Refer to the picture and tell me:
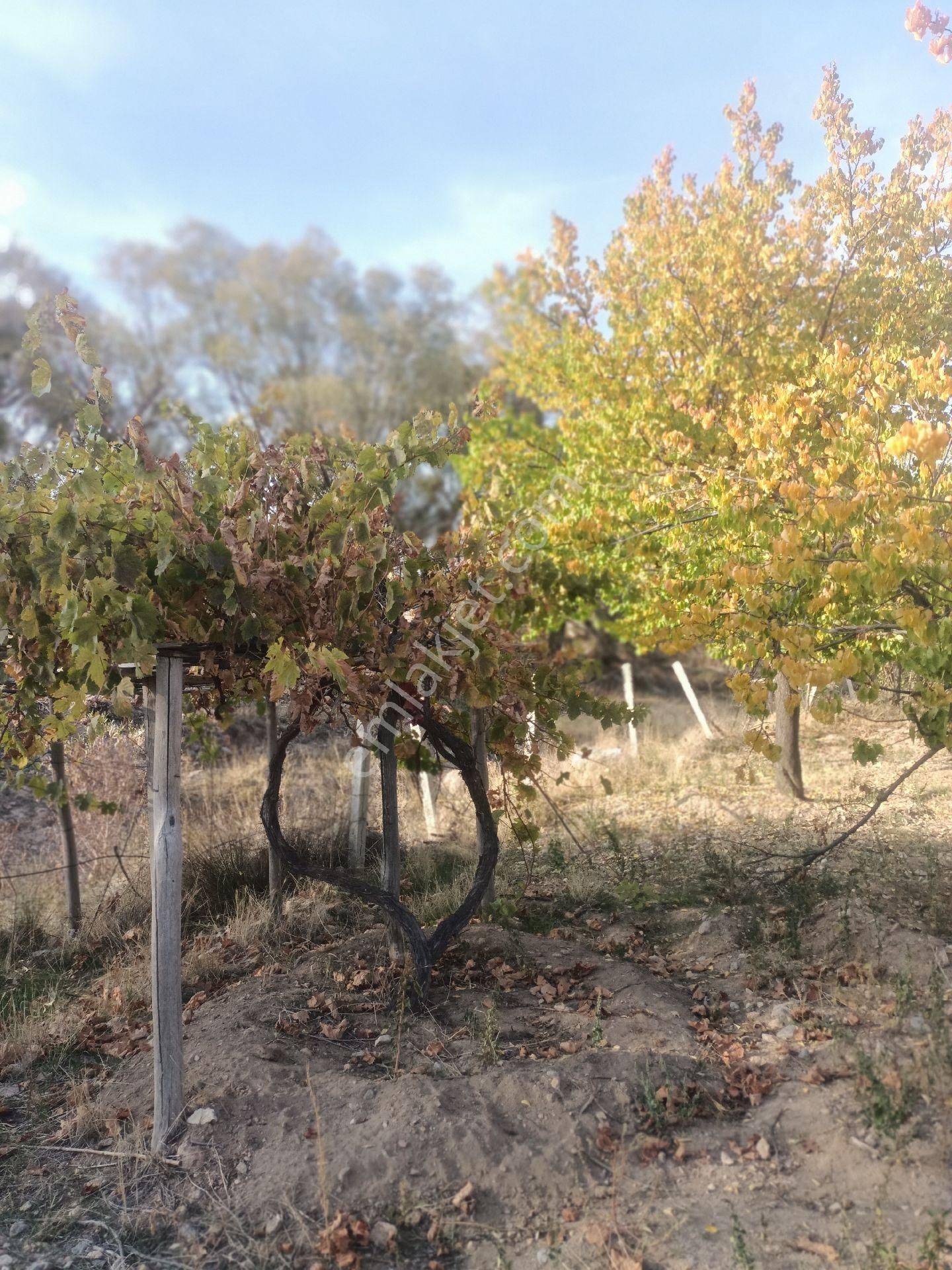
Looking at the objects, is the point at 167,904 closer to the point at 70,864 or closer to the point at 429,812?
the point at 70,864

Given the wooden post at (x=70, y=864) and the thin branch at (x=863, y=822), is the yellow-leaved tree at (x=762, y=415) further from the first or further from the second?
the wooden post at (x=70, y=864)

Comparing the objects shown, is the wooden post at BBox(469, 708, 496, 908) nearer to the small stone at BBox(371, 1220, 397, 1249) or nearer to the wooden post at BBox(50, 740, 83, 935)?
the small stone at BBox(371, 1220, 397, 1249)

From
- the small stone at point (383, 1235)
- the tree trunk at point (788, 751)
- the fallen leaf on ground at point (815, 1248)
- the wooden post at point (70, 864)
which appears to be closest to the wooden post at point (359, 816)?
the wooden post at point (70, 864)

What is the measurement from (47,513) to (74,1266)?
95.7 inches

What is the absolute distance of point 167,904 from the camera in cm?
351

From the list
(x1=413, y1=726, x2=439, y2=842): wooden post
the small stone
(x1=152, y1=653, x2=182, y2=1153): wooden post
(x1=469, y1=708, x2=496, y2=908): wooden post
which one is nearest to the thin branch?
(x1=469, y1=708, x2=496, y2=908): wooden post

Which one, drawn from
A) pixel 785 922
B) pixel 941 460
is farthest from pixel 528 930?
pixel 941 460

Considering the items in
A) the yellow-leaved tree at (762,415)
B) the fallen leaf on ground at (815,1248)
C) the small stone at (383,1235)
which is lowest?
the small stone at (383,1235)

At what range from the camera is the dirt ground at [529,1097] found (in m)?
2.89

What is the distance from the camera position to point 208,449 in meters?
3.96

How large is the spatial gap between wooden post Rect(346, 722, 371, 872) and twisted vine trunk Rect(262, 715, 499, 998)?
177 cm

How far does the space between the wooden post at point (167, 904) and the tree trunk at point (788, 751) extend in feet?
18.6

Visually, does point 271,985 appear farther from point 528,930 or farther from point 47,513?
point 47,513

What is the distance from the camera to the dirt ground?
2.89 metres
